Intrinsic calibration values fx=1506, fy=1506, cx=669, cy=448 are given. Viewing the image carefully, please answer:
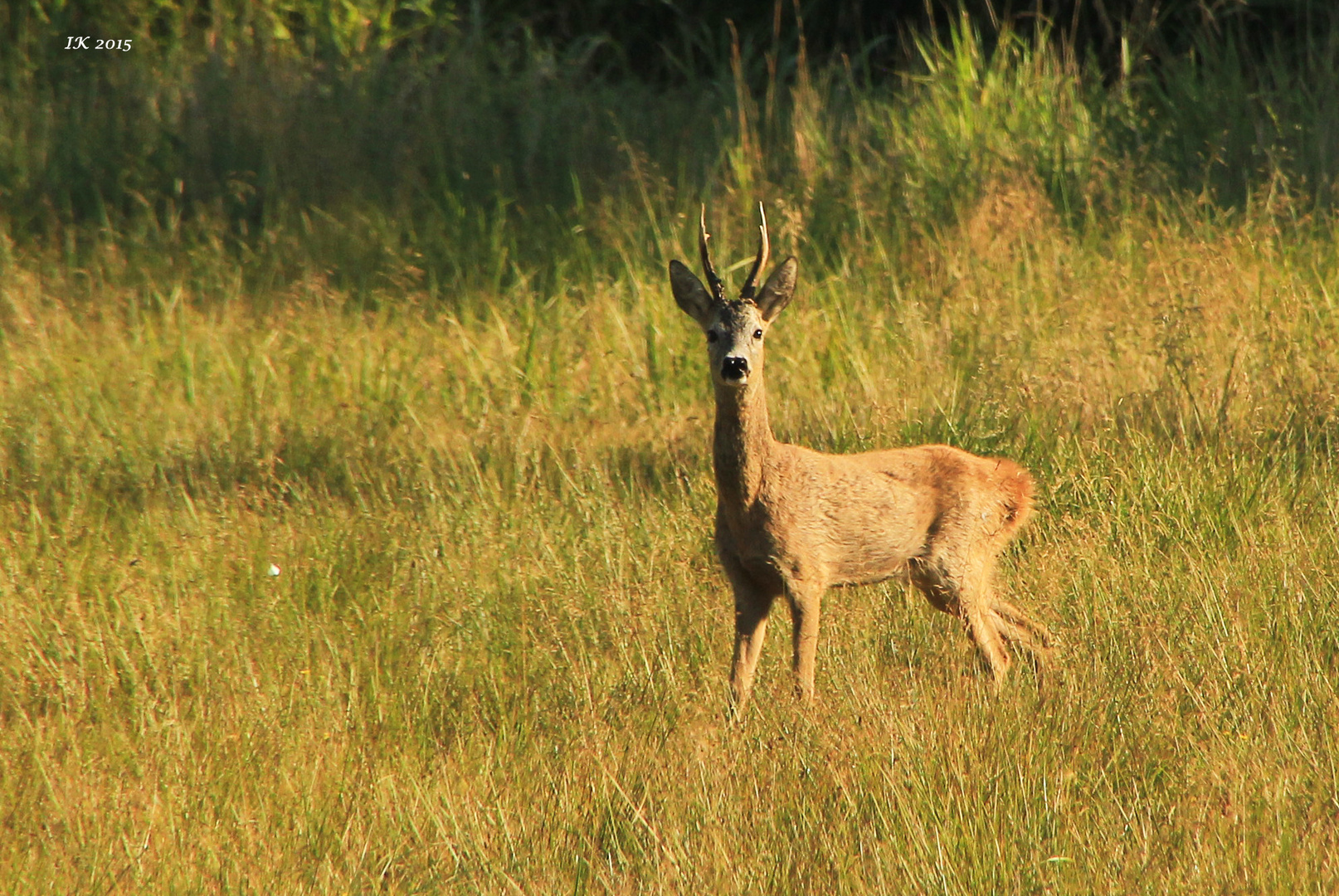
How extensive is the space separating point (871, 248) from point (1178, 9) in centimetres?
409

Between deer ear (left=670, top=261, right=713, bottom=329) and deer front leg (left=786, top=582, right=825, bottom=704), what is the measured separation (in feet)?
2.96

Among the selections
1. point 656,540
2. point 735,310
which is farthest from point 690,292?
point 656,540

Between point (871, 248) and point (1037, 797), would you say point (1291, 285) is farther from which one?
point (1037, 797)

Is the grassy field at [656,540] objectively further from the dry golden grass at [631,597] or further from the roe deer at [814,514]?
the roe deer at [814,514]

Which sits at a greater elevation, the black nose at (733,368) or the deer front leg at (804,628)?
the black nose at (733,368)

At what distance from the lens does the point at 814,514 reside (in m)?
4.54

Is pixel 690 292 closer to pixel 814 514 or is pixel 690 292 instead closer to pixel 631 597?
pixel 814 514

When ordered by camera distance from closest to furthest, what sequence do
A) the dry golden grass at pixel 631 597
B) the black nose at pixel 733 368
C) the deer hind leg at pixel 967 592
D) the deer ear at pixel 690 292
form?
1. the dry golden grass at pixel 631 597
2. the black nose at pixel 733 368
3. the deer hind leg at pixel 967 592
4. the deer ear at pixel 690 292

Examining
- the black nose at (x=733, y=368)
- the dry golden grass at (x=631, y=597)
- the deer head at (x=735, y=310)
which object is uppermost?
the deer head at (x=735, y=310)

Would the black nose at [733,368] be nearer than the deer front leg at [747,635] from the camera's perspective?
Yes

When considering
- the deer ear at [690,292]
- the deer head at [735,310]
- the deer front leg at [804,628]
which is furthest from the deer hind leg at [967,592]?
the deer ear at [690,292]

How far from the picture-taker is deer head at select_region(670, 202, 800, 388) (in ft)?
14.5

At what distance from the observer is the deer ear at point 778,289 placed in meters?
4.74

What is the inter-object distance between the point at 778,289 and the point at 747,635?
110 centimetres
